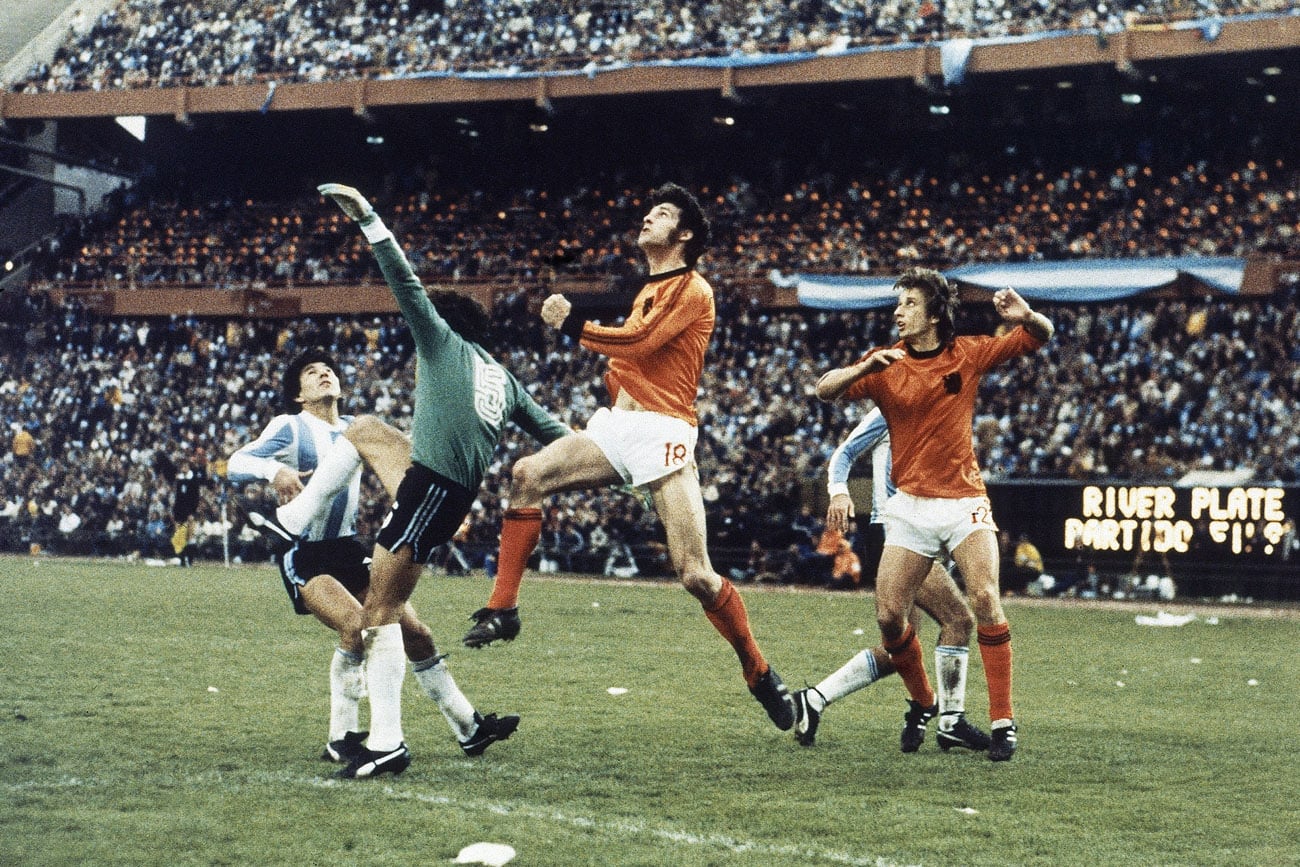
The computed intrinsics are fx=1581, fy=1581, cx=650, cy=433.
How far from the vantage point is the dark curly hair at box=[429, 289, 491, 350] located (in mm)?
7121

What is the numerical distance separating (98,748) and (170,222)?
97.9 ft

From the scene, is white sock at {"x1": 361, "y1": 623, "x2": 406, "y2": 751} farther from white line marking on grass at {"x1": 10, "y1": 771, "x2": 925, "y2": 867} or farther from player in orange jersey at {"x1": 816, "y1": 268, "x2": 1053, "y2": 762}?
player in orange jersey at {"x1": 816, "y1": 268, "x2": 1053, "y2": 762}

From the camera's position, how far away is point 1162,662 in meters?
13.4

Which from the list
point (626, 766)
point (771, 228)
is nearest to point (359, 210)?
point (626, 766)

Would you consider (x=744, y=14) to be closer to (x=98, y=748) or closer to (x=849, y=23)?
(x=849, y=23)

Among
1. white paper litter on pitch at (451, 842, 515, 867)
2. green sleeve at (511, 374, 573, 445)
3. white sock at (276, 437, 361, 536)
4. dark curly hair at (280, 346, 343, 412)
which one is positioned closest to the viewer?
white paper litter on pitch at (451, 842, 515, 867)

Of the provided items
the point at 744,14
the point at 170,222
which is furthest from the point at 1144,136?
the point at 170,222

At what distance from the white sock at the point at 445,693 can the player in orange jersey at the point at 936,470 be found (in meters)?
2.07

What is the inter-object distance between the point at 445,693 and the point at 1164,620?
12823 millimetres

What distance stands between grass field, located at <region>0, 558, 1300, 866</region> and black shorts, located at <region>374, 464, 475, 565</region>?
3.36 feet

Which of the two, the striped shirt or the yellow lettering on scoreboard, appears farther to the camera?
the yellow lettering on scoreboard

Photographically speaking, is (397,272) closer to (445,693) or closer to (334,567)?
(334,567)

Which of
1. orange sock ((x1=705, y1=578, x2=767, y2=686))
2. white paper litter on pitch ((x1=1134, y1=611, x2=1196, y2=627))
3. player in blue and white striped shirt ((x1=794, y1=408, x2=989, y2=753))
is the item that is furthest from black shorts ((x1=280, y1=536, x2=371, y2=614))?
white paper litter on pitch ((x1=1134, y1=611, x2=1196, y2=627))

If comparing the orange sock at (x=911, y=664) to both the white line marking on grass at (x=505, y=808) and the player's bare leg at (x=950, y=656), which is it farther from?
the white line marking on grass at (x=505, y=808)
